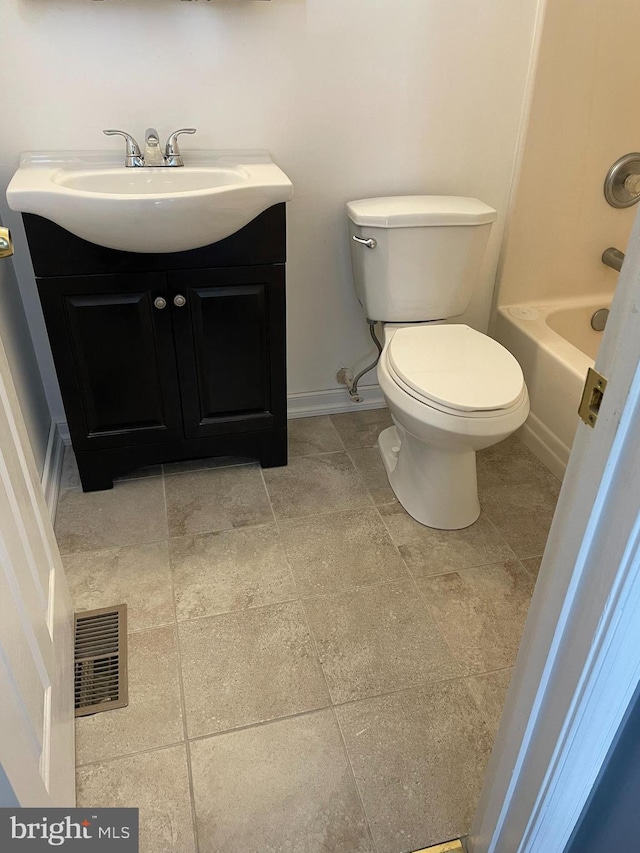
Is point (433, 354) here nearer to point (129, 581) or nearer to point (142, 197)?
point (142, 197)

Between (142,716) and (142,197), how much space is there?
1113 mm

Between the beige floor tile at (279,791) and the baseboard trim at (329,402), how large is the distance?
1.21 meters

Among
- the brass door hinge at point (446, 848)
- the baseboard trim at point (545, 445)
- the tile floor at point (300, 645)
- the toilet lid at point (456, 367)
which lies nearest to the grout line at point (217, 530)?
the tile floor at point (300, 645)

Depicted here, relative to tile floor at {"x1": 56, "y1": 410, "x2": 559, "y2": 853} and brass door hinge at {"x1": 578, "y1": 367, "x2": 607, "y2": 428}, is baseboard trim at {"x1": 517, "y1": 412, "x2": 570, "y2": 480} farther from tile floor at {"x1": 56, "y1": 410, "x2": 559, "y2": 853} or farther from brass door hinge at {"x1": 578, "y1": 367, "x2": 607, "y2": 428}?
brass door hinge at {"x1": 578, "y1": 367, "x2": 607, "y2": 428}

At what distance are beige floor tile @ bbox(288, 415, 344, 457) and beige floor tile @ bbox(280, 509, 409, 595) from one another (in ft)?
1.14

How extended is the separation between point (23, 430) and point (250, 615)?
27.5 inches

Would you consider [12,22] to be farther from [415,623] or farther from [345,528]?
[415,623]

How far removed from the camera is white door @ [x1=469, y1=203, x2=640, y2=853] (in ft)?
1.91

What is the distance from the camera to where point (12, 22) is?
1.59m

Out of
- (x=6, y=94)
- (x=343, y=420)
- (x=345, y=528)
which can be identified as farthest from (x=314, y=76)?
(x=345, y=528)

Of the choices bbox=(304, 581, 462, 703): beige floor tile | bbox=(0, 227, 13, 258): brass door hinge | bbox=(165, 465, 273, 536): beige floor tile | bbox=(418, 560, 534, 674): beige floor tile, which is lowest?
bbox=(165, 465, 273, 536): beige floor tile

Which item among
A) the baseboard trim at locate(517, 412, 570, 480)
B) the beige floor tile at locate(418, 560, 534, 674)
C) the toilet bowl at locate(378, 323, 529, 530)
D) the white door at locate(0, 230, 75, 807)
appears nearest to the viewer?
the white door at locate(0, 230, 75, 807)

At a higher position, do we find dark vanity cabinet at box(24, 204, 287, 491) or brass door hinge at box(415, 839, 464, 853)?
dark vanity cabinet at box(24, 204, 287, 491)

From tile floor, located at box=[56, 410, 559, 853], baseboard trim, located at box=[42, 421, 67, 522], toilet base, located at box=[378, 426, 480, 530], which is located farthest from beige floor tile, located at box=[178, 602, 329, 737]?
baseboard trim, located at box=[42, 421, 67, 522]
